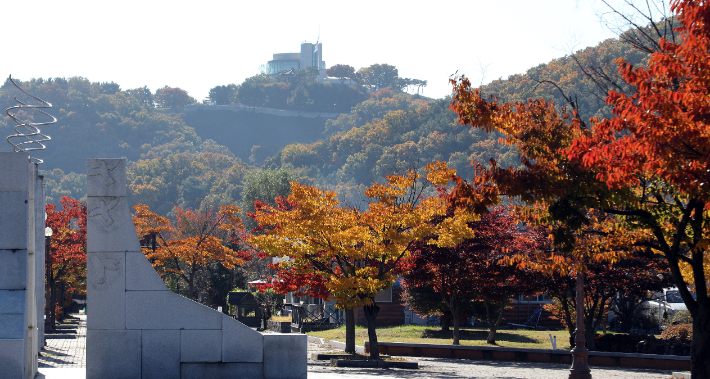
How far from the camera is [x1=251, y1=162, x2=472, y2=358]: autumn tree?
18781 mm

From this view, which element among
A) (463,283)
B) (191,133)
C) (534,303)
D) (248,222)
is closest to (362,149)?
(191,133)

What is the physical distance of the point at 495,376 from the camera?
16.9 metres

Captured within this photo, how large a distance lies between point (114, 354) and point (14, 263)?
7.57 feet

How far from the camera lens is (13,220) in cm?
1026

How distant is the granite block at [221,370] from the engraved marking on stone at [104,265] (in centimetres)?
203

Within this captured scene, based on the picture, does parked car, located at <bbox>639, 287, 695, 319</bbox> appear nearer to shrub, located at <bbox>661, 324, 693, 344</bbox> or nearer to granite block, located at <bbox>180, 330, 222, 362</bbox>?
shrub, located at <bbox>661, 324, 693, 344</bbox>

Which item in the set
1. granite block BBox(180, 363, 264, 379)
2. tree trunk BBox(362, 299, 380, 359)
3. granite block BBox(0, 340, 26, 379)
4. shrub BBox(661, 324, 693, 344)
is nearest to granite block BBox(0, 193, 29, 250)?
granite block BBox(0, 340, 26, 379)

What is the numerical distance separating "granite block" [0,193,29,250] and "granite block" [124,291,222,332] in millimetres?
1980

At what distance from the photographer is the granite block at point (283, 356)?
11.6m

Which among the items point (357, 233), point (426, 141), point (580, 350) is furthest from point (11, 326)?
point (426, 141)

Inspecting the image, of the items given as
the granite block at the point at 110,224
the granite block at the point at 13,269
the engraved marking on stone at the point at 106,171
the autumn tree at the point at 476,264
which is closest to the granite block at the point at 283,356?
the granite block at the point at 110,224

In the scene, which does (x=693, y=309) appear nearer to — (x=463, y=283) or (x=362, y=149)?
(x=463, y=283)

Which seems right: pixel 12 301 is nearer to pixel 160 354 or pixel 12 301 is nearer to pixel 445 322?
pixel 160 354

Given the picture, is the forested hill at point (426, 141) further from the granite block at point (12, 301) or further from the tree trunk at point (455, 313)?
the granite block at point (12, 301)
